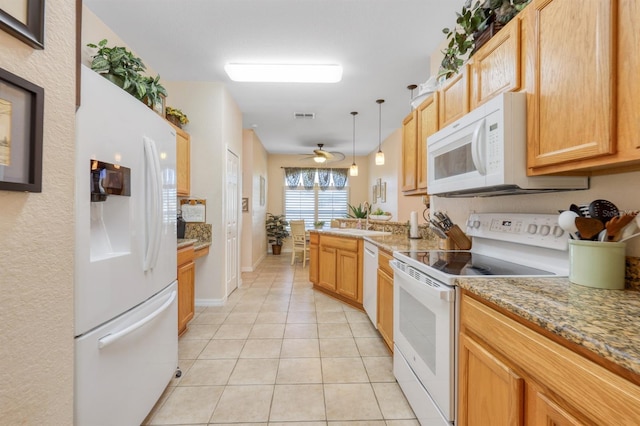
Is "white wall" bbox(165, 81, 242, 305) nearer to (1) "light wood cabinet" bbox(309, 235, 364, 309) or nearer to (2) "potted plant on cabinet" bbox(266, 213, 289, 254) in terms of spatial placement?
(1) "light wood cabinet" bbox(309, 235, 364, 309)

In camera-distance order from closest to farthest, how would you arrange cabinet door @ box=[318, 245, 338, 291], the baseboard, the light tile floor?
1. the light tile floor
2. the baseboard
3. cabinet door @ box=[318, 245, 338, 291]

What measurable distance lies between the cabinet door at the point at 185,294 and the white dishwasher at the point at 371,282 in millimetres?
1681

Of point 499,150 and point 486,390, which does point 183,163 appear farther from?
point 486,390

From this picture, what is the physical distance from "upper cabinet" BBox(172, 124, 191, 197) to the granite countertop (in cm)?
281

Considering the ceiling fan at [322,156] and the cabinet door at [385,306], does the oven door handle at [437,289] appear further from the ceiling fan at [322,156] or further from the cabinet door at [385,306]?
the ceiling fan at [322,156]

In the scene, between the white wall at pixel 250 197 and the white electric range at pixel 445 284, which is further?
the white wall at pixel 250 197

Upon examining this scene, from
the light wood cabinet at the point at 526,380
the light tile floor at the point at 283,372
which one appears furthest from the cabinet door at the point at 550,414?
the light tile floor at the point at 283,372

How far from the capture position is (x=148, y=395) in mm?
1455

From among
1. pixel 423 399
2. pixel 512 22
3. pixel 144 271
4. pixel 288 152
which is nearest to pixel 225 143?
pixel 144 271

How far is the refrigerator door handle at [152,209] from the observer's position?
139 cm

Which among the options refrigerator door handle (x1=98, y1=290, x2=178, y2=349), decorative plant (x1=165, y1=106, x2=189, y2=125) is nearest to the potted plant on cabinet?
decorative plant (x1=165, y1=106, x2=189, y2=125)

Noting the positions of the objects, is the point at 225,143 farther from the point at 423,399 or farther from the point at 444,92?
the point at 423,399

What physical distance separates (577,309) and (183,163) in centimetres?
325

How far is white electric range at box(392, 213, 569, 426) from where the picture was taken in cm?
119
